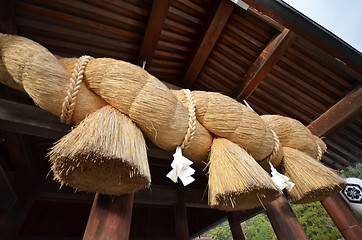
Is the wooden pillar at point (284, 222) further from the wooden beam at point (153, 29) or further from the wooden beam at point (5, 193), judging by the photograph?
the wooden beam at point (5, 193)

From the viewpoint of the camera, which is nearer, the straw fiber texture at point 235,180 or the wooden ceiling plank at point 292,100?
the straw fiber texture at point 235,180

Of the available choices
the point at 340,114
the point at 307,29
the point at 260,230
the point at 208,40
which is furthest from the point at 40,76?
the point at 260,230

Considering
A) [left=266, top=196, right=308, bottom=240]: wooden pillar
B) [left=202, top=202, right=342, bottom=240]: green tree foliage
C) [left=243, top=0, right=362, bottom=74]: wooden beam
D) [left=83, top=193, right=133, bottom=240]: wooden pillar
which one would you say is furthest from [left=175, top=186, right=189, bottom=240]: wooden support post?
[left=202, top=202, right=342, bottom=240]: green tree foliage

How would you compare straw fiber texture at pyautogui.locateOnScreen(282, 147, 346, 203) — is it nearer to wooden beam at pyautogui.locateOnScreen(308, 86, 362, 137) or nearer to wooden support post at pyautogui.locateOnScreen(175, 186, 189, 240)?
wooden beam at pyautogui.locateOnScreen(308, 86, 362, 137)

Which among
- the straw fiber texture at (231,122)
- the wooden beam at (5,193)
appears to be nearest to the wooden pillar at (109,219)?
the straw fiber texture at (231,122)

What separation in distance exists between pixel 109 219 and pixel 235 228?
3.22m

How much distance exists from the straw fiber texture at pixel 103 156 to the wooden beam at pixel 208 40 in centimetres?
174

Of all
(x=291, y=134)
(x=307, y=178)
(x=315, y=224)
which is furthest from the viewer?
(x=315, y=224)

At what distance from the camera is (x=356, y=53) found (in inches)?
55.6

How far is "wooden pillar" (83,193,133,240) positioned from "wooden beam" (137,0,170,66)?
5.47ft

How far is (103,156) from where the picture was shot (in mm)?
560

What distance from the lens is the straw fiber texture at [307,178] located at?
0.99 metres

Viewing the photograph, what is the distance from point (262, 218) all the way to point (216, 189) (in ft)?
42.6

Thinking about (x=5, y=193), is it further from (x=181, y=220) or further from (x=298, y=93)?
(x=298, y=93)
